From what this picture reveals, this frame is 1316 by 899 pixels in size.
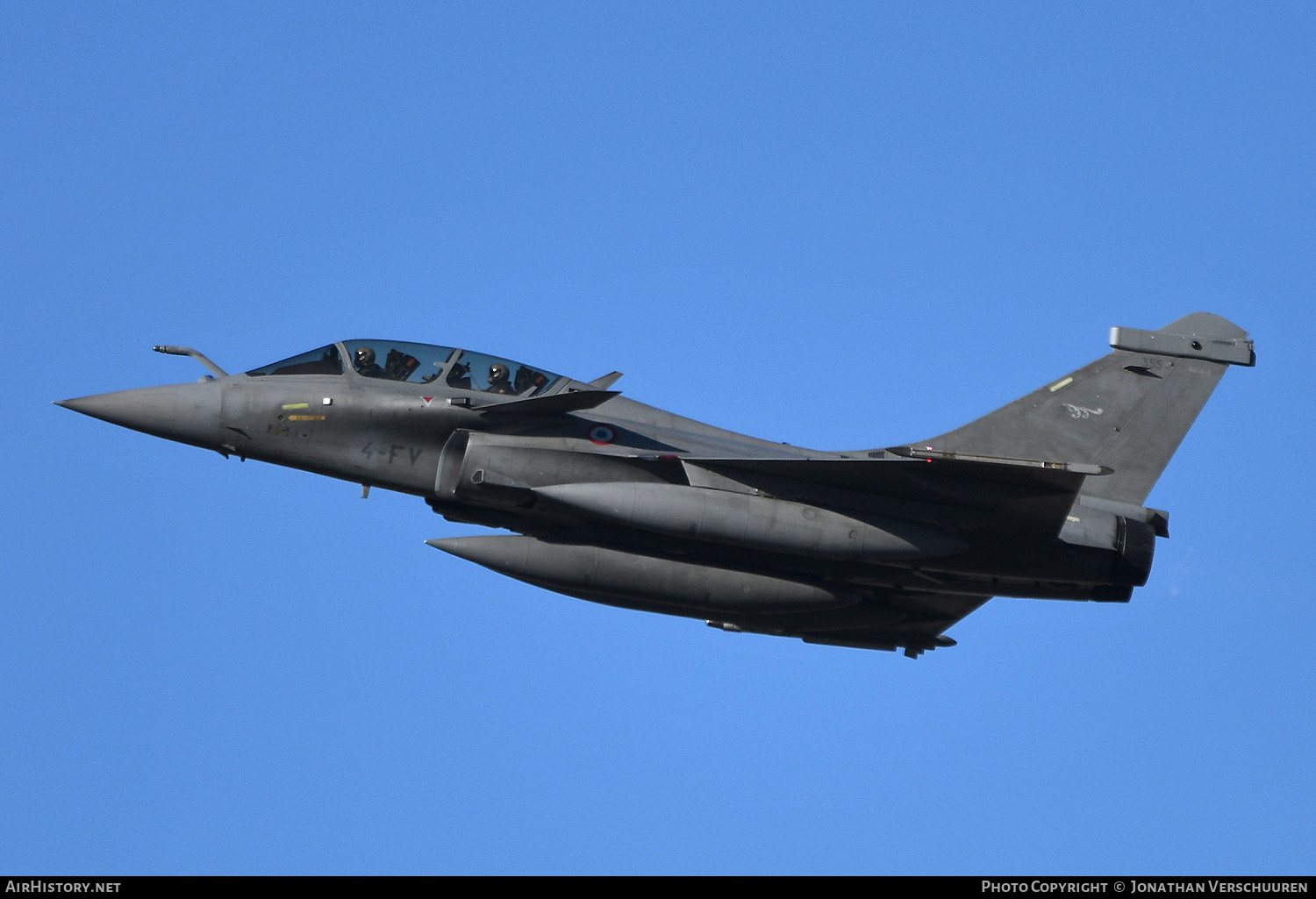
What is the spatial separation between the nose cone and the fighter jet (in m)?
0.02

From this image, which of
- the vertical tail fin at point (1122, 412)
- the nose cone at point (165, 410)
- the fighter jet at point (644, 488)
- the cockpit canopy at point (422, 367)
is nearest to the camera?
the fighter jet at point (644, 488)

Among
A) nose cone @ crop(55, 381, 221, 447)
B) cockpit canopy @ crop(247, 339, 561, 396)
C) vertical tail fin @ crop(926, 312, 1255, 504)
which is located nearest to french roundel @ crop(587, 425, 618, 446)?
cockpit canopy @ crop(247, 339, 561, 396)

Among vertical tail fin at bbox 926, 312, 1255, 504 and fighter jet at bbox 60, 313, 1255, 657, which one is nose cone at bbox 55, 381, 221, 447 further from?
vertical tail fin at bbox 926, 312, 1255, 504

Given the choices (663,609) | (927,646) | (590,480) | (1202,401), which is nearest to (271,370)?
(590,480)

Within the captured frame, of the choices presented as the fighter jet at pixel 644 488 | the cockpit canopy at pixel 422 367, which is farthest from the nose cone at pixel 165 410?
the cockpit canopy at pixel 422 367

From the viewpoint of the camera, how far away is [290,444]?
17.6 meters

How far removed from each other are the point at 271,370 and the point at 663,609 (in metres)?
5.79

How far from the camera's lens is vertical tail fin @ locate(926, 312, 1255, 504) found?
1967 cm

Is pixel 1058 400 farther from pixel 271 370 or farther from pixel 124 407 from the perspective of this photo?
pixel 124 407

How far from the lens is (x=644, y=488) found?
16.9 meters

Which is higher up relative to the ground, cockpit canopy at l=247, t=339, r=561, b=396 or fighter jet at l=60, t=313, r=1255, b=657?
cockpit canopy at l=247, t=339, r=561, b=396

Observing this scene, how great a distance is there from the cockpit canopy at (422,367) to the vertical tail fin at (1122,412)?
5.84 metres

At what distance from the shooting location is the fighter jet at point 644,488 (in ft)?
56.4

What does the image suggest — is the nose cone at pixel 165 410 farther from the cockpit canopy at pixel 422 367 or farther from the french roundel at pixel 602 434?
the french roundel at pixel 602 434
